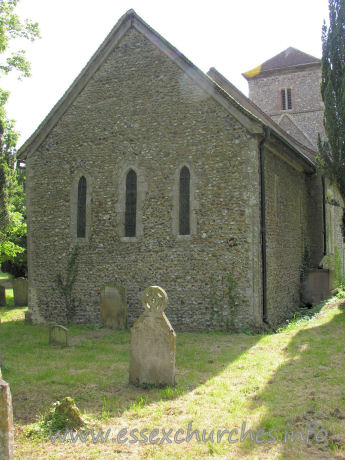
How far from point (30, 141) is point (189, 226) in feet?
21.2

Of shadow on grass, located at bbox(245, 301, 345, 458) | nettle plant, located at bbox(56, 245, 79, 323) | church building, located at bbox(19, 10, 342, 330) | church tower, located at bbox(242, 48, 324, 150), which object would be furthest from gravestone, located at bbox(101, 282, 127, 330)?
church tower, located at bbox(242, 48, 324, 150)

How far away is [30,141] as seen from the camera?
46.8ft

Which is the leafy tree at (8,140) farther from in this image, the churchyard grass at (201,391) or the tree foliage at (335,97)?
the tree foliage at (335,97)

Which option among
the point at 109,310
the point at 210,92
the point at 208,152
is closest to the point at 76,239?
the point at 109,310

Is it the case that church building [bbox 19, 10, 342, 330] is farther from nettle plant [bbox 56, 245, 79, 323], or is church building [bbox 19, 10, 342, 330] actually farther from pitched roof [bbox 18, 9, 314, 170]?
nettle plant [bbox 56, 245, 79, 323]

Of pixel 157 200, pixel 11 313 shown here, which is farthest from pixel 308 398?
pixel 11 313

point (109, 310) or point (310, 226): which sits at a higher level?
point (310, 226)

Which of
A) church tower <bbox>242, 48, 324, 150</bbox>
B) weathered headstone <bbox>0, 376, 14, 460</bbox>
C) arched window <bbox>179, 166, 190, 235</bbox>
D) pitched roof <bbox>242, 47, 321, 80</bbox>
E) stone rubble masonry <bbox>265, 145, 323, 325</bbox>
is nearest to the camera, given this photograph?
weathered headstone <bbox>0, 376, 14, 460</bbox>

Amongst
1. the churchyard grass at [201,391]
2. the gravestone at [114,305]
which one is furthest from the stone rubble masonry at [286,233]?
the gravestone at [114,305]

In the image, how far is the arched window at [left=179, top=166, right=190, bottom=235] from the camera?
11945mm

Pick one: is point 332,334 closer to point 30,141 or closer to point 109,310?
point 109,310

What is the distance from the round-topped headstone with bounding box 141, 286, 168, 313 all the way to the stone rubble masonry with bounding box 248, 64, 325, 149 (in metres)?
21.1

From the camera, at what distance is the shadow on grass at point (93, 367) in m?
6.14

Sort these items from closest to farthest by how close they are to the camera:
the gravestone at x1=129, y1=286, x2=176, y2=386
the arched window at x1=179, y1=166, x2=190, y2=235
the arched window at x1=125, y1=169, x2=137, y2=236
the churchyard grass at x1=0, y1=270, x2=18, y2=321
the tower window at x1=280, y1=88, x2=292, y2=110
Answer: the gravestone at x1=129, y1=286, x2=176, y2=386
the arched window at x1=179, y1=166, x2=190, y2=235
the arched window at x1=125, y1=169, x2=137, y2=236
the churchyard grass at x1=0, y1=270, x2=18, y2=321
the tower window at x1=280, y1=88, x2=292, y2=110
